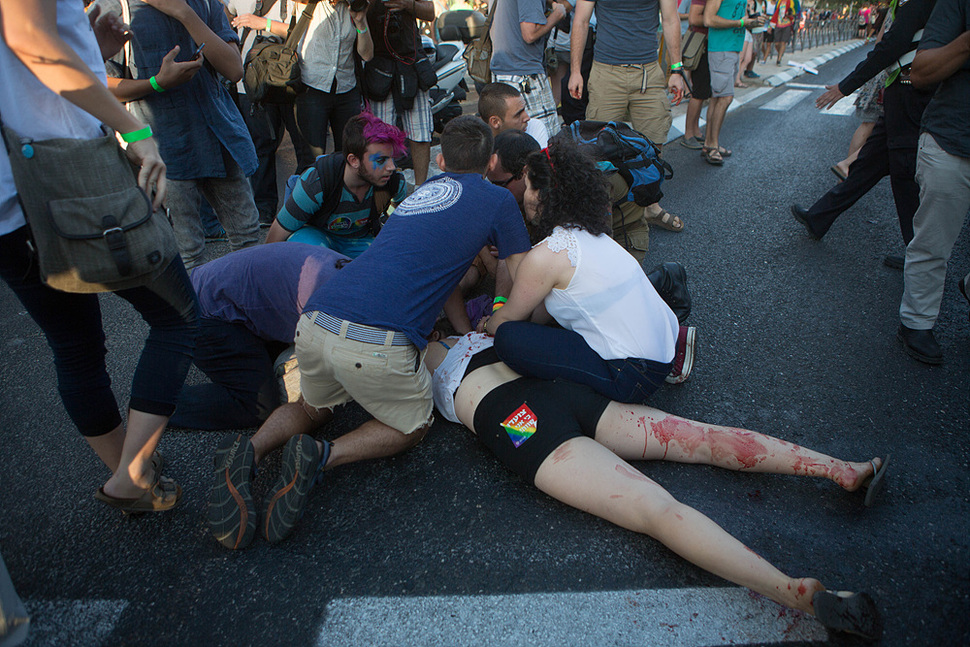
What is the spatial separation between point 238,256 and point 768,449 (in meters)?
2.11

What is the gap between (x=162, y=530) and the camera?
6.42ft

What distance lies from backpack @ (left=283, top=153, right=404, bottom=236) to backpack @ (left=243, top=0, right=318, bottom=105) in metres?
0.91

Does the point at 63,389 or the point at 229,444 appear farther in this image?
the point at 229,444

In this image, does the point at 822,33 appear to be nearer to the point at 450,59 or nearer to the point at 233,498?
the point at 450,59

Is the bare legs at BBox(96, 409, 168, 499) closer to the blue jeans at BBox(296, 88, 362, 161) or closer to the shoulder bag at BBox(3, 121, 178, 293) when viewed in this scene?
the shoulder bag at BBox(3, 121, 178, 293)

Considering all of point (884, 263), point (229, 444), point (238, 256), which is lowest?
point (884, 263)

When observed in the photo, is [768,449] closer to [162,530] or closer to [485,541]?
[485,541]

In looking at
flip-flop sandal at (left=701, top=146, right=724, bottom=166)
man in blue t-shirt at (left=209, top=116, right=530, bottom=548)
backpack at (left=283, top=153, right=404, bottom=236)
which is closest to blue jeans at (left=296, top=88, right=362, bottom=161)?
backpack at (left=283, top=153, right=404, bottom=236)

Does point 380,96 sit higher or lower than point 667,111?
higher

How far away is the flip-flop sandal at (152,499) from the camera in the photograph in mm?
1801

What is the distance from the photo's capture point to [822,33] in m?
22.7

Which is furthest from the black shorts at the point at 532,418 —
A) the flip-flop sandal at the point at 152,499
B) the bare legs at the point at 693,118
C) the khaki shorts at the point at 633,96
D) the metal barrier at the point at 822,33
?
the metal barrier at the point at 822,33

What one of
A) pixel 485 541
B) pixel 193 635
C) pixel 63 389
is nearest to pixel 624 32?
pixel 485 541

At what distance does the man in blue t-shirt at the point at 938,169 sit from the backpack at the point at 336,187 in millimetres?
2463
